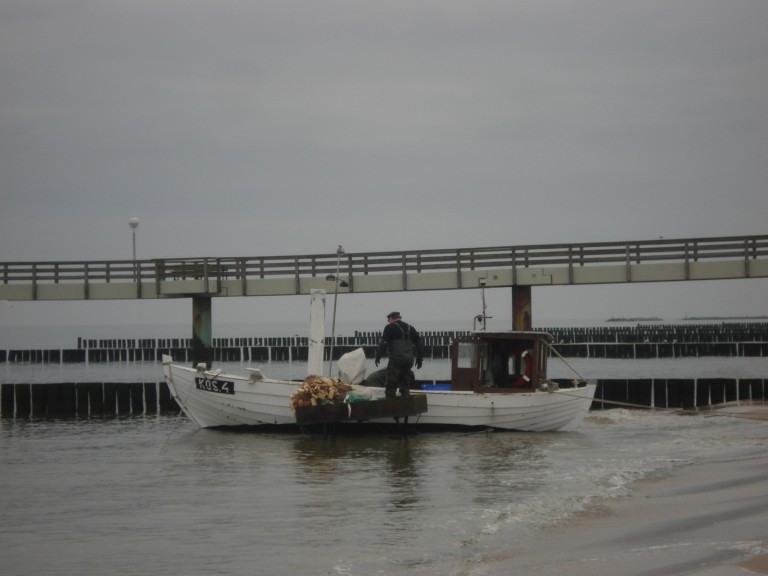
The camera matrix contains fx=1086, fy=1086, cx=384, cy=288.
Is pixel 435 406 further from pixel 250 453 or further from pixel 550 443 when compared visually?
pixel 250 453

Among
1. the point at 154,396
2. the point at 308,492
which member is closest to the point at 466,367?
the point at 308,492

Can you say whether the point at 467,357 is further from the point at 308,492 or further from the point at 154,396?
the point at 154,396

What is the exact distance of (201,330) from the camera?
39.9 m

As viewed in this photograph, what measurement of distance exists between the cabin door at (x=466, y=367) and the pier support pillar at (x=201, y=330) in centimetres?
1681

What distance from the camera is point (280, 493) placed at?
52.7 ft

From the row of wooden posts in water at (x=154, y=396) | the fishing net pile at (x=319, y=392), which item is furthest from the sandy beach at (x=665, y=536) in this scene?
the row of wooden posts in water at (x=154, y=396)

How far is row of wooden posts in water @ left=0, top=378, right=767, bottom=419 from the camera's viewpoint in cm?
2831

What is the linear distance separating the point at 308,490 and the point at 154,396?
13.7 metres

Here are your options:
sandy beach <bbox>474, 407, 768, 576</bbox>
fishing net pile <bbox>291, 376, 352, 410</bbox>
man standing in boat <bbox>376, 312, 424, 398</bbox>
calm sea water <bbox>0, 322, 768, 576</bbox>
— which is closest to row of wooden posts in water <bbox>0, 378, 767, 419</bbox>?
calm sea water <bbox>0, 322, 768, 576</bbox>

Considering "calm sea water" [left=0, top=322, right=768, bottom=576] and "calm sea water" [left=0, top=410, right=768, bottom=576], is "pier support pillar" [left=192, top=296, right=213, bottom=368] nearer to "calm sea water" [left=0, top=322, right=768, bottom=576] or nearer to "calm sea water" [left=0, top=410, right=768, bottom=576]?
"calm sea water" [left=0, top=322, right=768, bottom=576]

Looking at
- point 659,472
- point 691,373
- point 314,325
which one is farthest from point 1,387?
point 691,373

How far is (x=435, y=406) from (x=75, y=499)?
8735 mm

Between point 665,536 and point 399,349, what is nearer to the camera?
point 665,536

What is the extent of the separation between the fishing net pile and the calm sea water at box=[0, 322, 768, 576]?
863 mm
